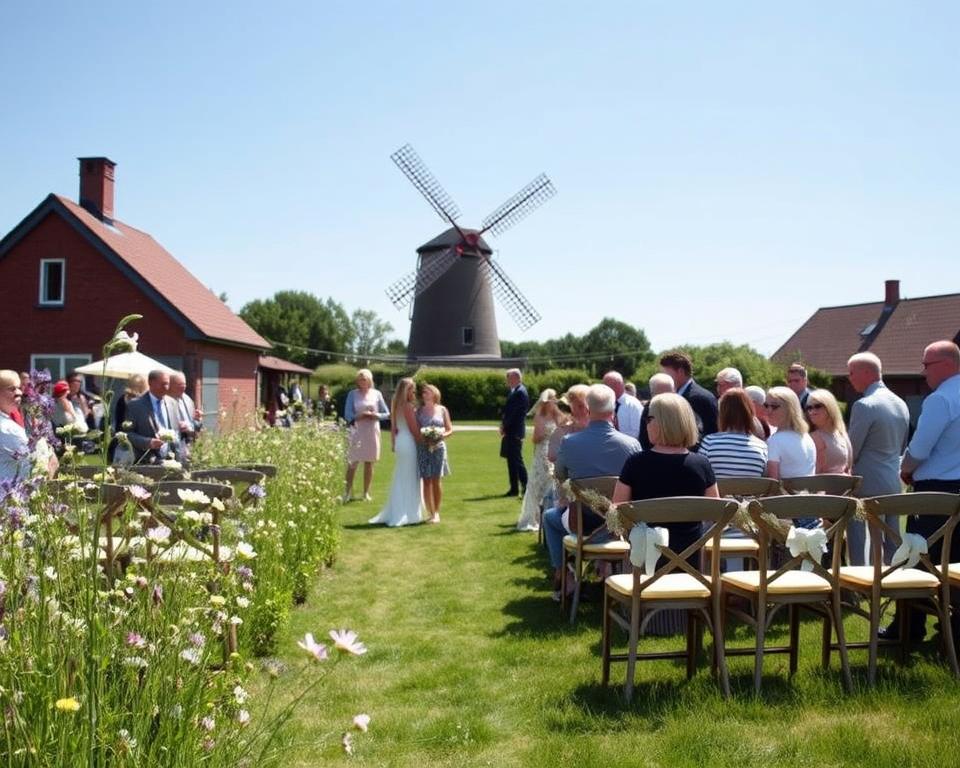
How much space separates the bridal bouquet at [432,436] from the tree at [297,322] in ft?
222

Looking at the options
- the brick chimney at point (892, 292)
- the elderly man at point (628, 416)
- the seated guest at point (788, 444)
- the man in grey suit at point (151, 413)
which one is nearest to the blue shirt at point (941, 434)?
the seated guest at point (788, 444)

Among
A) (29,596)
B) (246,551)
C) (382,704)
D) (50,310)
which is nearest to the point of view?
(29,596)

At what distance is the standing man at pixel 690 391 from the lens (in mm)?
8406

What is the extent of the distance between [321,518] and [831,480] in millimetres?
4790

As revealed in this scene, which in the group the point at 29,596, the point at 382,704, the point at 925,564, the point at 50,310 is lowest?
the point at 382,704

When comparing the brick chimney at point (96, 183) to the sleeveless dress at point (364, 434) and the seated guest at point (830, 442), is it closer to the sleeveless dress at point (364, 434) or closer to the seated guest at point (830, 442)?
the sleeveless dress at point (364, 434)

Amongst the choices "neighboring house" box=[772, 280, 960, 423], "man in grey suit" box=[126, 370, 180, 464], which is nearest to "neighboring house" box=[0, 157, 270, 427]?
"man in grey suit" box=[126, 370, 180, 464]

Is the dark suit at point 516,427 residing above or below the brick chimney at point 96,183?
below

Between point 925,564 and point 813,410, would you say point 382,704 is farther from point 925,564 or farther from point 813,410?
point 813,410

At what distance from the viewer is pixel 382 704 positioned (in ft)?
Result: 16.8

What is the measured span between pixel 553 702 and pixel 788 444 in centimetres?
308

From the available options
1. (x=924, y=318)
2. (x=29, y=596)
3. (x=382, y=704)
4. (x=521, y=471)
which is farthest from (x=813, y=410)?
(x=924, y=318)

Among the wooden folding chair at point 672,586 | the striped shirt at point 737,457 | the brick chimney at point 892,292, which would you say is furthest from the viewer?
the brick chimney at point 892,292

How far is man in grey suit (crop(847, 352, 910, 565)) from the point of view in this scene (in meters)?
6.96
